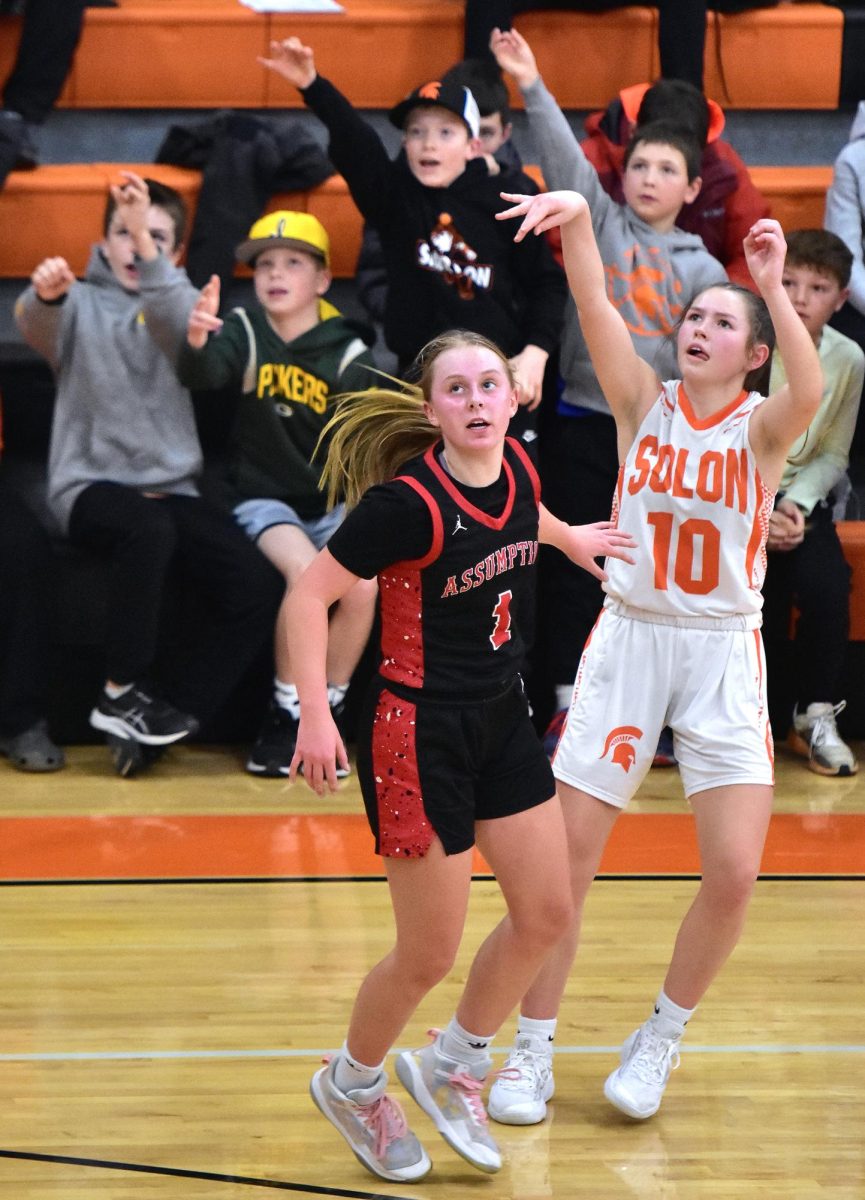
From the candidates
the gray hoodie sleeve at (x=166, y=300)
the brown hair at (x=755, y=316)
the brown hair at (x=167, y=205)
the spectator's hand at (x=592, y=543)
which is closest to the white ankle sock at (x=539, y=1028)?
the spectator's hand at (x=592, y=543)

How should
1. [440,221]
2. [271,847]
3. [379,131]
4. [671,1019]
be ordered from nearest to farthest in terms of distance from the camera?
1. [671,1019]
2. [271,847]
3. [440,221]
4. [379,131]

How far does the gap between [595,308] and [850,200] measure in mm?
3249

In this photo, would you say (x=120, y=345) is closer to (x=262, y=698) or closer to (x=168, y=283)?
(x=168, y=283)

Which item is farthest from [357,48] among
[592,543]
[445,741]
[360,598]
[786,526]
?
[445,741]

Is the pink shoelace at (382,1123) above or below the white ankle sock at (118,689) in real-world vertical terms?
above

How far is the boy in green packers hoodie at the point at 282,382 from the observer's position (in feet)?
18.6

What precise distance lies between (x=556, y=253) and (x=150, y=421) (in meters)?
1.48

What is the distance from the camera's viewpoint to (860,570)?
5895mm

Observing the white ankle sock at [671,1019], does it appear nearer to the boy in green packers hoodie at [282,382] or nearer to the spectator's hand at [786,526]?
the boy in green packers hoodie at [282,382]

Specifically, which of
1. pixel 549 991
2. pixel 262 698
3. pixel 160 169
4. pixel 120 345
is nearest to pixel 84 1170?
pixel 549 991

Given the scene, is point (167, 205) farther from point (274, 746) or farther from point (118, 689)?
point (274, 746)

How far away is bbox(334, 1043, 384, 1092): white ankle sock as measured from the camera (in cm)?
320

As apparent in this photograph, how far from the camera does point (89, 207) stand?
662cm

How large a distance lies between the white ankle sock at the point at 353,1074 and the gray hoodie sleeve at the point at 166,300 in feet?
10.1
